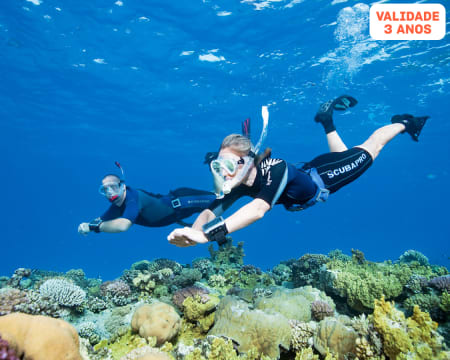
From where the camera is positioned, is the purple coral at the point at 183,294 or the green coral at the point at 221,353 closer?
the green coral at the point at 221,353

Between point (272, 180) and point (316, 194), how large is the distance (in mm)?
1633

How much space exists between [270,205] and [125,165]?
60779 millimetres

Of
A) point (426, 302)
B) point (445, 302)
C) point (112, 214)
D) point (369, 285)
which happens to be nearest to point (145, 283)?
point (112, 214)

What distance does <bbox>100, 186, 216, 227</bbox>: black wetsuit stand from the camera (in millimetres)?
7664

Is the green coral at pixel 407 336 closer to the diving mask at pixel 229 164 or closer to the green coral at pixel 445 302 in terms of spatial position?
the green coral at pixel 445 302

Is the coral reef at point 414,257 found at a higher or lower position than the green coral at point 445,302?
higher

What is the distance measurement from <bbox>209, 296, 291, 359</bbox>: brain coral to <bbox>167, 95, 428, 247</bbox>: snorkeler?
1361mm

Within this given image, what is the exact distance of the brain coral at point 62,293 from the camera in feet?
16.2

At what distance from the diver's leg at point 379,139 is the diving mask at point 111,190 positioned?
6.49 metres

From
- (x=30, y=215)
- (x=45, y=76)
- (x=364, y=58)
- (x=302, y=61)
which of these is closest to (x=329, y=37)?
(x=302, y=61)

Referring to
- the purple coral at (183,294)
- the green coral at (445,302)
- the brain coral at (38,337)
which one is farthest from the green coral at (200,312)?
the green coral at (445,302)

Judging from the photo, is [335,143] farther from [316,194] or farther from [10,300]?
[10,300]

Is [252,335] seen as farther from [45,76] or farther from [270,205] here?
[45,76]

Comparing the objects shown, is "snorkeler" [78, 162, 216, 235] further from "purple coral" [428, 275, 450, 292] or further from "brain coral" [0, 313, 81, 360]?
"purple coral" [428, 275, 450, 292]
